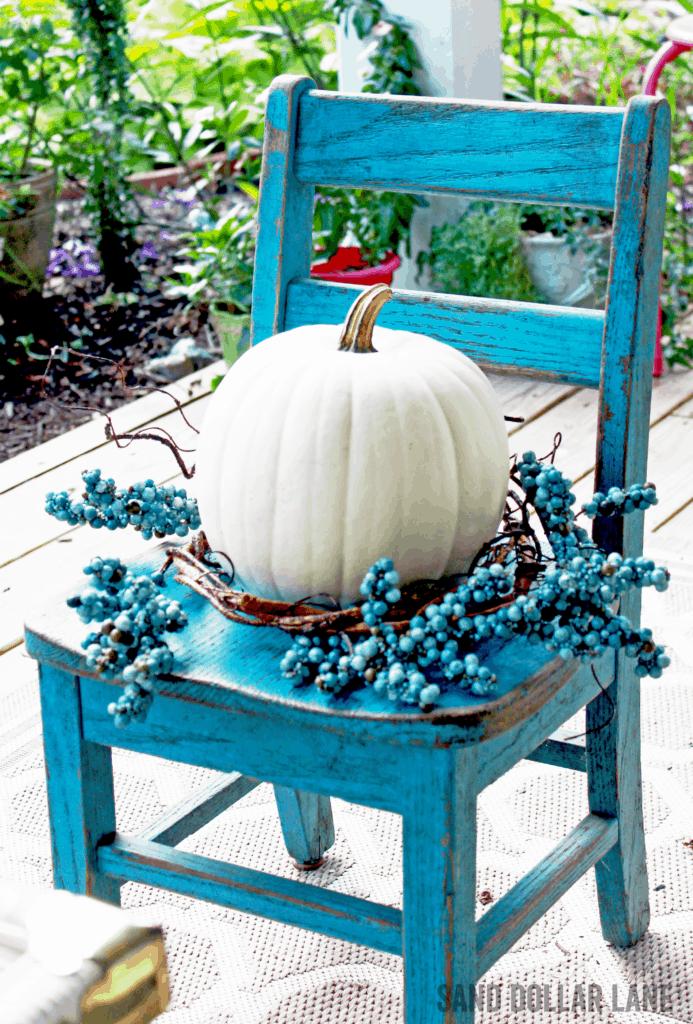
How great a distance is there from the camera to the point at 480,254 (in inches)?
104

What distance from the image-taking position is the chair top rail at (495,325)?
1.03m

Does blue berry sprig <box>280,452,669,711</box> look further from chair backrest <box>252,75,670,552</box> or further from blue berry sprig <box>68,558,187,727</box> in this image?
chair backrest <box>252,75,670,552</box>

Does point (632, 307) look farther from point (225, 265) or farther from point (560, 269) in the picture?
point (560, 269)

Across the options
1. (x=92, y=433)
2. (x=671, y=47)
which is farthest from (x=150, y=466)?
(x=671, y=47)

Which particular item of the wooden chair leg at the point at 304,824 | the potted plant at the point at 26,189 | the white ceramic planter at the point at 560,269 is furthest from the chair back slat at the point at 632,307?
the potted plant at the point at 26,189

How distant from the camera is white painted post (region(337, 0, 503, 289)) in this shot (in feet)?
8.50

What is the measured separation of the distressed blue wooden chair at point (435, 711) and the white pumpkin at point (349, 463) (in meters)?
0.08

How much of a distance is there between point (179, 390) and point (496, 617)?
2.04 m

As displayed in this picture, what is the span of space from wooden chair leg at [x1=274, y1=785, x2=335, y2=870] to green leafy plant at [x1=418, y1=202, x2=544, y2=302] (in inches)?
62.4

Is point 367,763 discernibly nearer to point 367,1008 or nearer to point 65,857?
point 65,857

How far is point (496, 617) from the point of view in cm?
80

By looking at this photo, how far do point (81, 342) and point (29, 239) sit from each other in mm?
300

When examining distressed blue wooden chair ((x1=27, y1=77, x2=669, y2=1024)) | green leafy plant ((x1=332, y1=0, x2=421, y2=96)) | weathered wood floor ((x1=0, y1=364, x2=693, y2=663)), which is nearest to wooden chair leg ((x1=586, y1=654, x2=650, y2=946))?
distressed blue wooden chair ((x1=27, y1=77, x2=669, y2=1024))

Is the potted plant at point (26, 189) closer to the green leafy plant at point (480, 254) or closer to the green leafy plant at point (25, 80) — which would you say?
the green leafy plant at point (25, 80)
